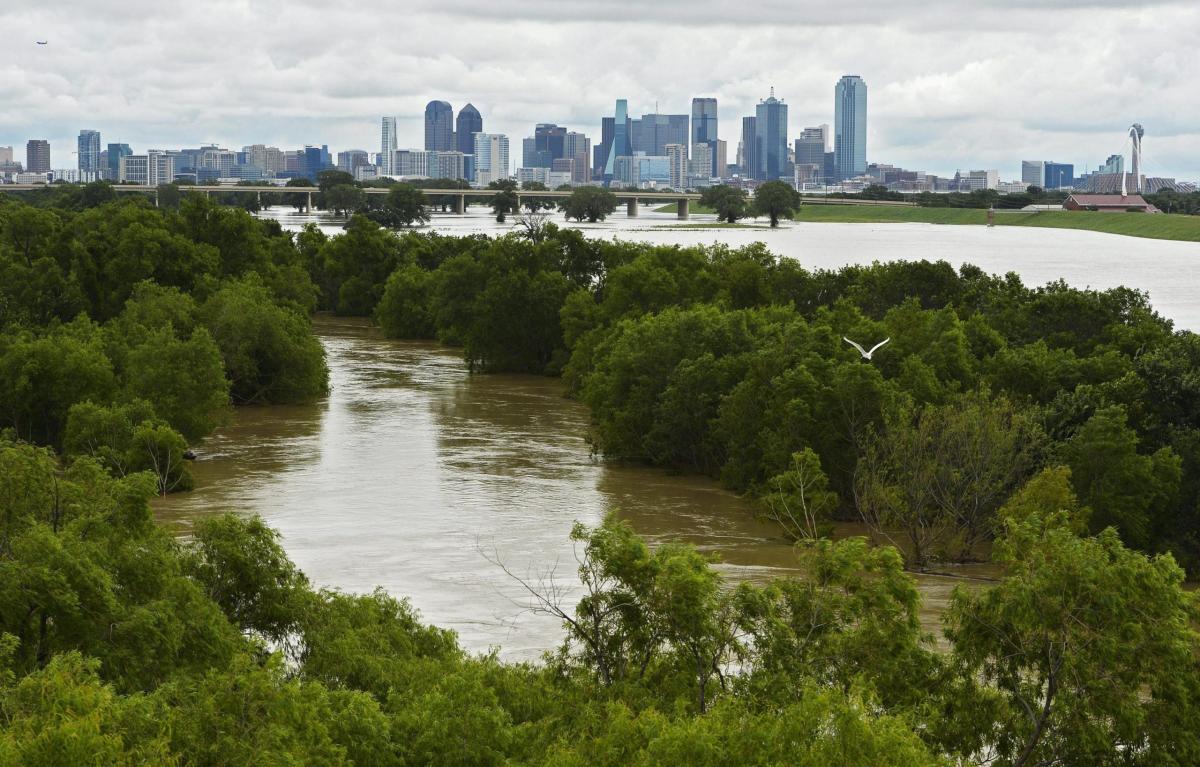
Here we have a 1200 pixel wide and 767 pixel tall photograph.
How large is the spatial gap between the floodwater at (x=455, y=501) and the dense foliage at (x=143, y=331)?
6.68 feet

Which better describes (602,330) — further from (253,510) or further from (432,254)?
(432,254)

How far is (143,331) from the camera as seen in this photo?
61031 mm

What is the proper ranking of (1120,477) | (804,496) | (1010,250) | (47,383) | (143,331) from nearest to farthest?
(1120,477)
(804,496)
(47,383)
(143,331)
(1010,250)

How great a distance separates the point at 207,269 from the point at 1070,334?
43863 mm

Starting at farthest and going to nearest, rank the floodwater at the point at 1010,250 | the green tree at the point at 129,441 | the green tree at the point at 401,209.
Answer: the green tree at the point at 401,209, the floodwater at the point at 1010,250, the green tree at the point at 129,441

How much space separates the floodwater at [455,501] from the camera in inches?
1448

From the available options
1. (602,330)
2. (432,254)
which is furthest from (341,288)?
(602,330)

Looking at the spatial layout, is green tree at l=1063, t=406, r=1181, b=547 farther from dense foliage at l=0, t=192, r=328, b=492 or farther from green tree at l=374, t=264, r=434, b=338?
green tree at l=374, t=264, r=434, b=338

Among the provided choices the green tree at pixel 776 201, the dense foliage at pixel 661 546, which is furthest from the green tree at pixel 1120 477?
the green tree at pixel 776 201

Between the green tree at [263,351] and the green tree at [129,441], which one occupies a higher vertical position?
the green tree at [263,351]

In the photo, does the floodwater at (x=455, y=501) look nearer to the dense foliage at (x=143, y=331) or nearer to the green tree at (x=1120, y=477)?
the dense foliage at (x=143, y=331)

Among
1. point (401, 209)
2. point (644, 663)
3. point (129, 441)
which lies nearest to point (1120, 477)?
point (644, 663)

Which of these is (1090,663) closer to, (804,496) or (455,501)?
(804,496)

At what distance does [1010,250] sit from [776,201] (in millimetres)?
50201
